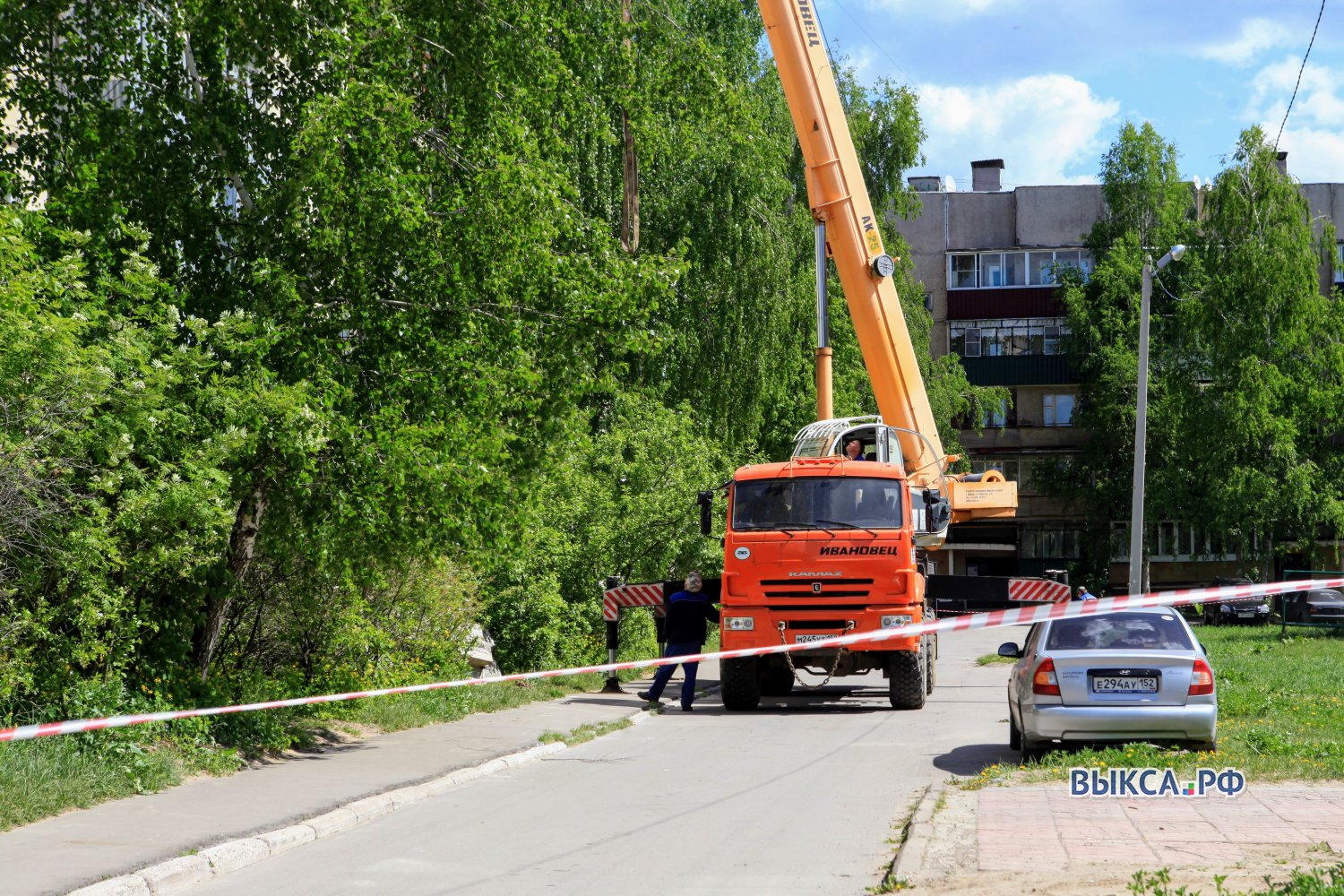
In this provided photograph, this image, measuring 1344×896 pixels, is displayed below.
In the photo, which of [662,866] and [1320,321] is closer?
[662,866]

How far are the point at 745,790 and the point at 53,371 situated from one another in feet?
20.0

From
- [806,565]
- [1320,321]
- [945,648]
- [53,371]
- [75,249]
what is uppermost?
[1320,321]

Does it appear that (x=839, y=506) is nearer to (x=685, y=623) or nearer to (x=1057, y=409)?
(x=685, y=623)

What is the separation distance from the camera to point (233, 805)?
10.0 metres

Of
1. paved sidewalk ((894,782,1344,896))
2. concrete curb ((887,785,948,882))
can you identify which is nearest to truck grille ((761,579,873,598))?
paved sidewalk ((894,782,1344,896))

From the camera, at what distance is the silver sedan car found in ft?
38.3

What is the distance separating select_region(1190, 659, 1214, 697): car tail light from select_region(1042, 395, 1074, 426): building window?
182 ft

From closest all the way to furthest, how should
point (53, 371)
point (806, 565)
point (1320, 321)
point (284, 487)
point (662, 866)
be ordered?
point (662, 866)
point (53, 371)
point (284, 487)
point (806, 565)
point (1320, 321)

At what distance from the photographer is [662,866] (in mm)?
8328

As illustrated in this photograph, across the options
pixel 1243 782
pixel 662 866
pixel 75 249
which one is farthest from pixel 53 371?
pixel 1243 782

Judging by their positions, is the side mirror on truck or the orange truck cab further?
the side mirror on truck

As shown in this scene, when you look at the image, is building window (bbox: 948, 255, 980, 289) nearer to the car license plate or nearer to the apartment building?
the apartment building

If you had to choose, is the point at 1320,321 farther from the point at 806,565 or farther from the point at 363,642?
the point at 363,642

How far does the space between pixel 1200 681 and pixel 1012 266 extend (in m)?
56.2
